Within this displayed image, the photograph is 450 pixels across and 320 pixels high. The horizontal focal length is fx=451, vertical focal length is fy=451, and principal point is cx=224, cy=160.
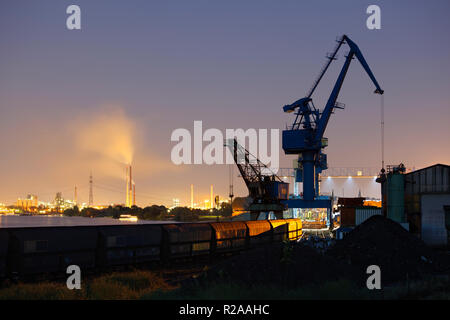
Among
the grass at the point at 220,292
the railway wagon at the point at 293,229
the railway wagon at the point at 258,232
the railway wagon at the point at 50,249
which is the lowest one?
the railway wagon at the point at 293,229

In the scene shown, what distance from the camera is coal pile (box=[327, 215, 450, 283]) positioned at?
26378 mm

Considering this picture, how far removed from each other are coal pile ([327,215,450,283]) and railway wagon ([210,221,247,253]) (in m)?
7.83

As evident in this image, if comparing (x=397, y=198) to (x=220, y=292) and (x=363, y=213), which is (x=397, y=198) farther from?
(x=220, y=292)

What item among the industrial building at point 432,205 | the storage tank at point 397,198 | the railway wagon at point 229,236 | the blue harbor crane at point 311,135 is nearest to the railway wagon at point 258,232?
the railway wagon at point 229,236

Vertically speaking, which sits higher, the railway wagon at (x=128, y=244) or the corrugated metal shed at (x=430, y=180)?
the corrugated metal shed at (x=430, y=180)

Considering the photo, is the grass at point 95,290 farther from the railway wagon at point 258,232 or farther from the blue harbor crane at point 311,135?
the blue harbor crane at point 311,135

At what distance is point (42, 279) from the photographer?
21328 millimetres

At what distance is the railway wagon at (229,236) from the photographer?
33.7 meters

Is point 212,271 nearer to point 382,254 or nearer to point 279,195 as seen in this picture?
point 382,254

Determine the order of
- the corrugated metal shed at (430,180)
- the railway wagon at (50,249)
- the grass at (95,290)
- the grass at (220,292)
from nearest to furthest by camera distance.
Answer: the grass at (220,292) < the grass at (95,290) < the railway wagon at (50,249) < the corrugated metal shed at (430,180)

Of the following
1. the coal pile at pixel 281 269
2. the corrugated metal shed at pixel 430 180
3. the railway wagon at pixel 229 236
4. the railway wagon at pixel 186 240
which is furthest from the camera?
the corrugated metal shed at pixel 430 180

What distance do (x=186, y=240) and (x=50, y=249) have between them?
10.3 metres

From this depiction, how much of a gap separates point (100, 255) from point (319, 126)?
69766 mm
